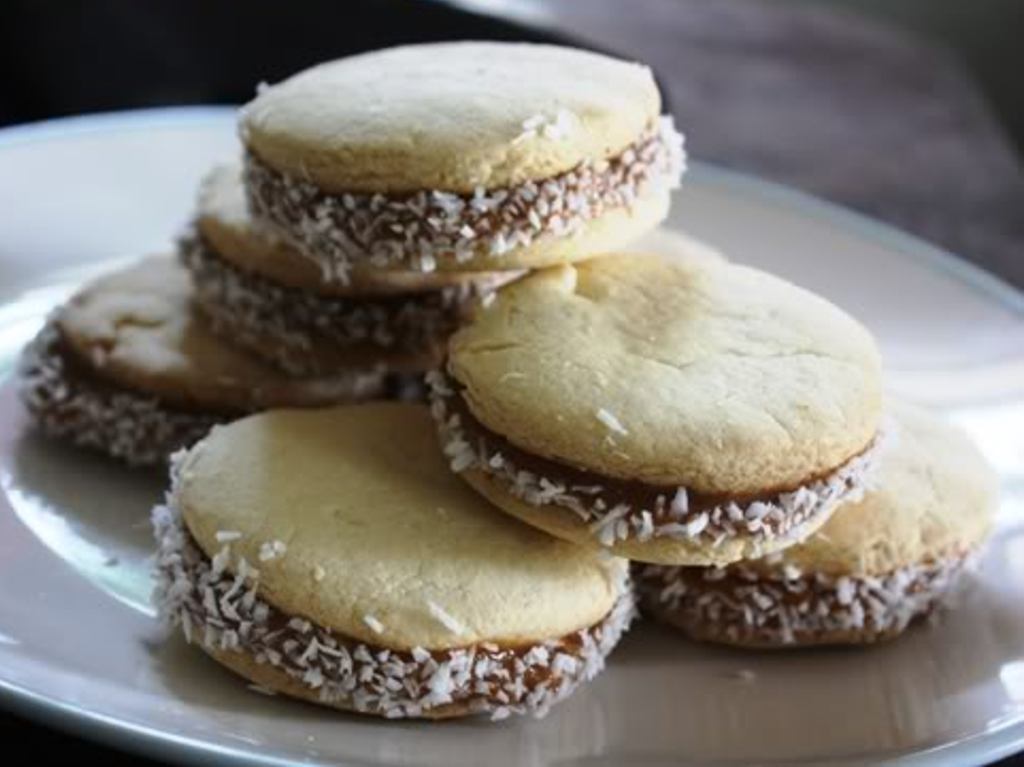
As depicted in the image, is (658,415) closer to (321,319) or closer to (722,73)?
(321,319)

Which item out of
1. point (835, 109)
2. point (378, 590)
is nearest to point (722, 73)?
point (835, 109)

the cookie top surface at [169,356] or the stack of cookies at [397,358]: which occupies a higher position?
the stack of cookies at [397,358]

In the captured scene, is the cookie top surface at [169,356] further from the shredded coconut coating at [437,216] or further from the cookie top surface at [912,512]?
the cookie top surface at [912,512]

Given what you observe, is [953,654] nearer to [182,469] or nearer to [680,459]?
[680,459]

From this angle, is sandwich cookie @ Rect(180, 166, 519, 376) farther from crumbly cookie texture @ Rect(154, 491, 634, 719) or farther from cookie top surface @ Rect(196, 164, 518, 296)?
crumbly cookie texture @ Rect(154, 491, 634, 719)

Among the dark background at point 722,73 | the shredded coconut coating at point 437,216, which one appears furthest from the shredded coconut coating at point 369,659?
the dark background at point 722,73

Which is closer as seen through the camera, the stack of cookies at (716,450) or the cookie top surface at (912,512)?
the stack of cookies at (716,450)
